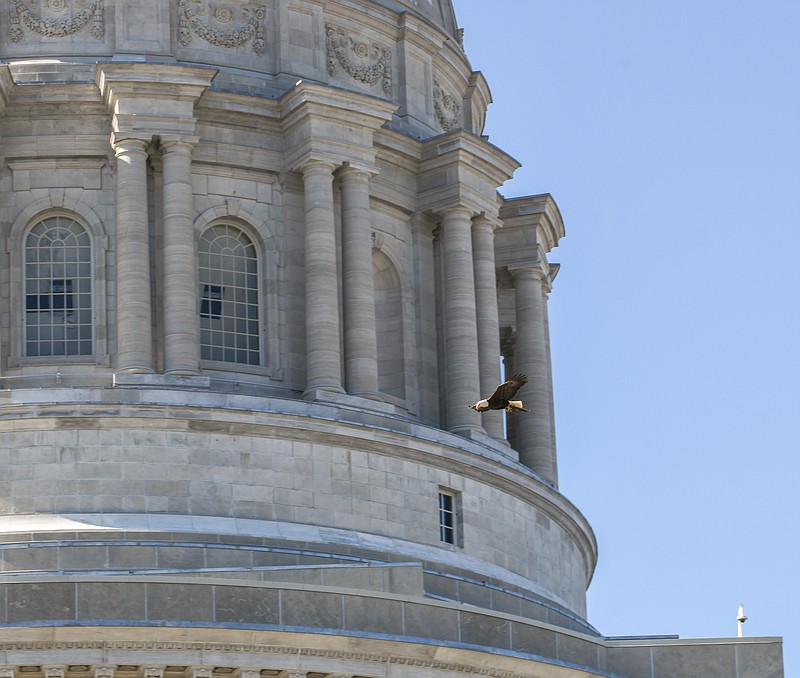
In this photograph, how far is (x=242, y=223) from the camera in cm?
6894

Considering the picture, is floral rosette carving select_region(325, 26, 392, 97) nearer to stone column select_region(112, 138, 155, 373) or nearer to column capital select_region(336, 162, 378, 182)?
column capital select_region(336, 162, 378, 182)

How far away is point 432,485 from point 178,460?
617cm

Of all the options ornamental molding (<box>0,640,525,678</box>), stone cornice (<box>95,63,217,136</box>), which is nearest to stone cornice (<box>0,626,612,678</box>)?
ornamental molding (<box>0,640,525,678</box>)

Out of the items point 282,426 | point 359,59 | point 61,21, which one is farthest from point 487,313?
point 61,21

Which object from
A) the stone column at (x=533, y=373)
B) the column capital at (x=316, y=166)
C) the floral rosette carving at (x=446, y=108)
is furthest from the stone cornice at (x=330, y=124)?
the stone column at (x=533, y=373)

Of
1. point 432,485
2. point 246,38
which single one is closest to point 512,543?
point 432,485

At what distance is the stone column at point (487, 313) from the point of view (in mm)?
71250

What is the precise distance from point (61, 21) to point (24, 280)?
639 centimetres

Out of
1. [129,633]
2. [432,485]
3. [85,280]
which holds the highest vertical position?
[85,280]

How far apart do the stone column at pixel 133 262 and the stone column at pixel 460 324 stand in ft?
26.1

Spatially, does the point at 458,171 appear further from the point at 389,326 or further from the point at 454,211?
the point at 389,326

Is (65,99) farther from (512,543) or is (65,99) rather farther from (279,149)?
(512,543)

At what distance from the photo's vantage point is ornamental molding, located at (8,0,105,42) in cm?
6931

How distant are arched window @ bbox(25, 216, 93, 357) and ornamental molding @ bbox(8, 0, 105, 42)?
14.8 ft
